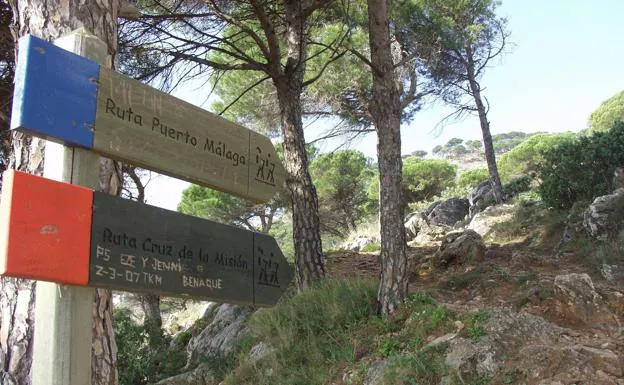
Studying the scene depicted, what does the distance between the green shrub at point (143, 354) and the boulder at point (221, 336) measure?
0.99ft

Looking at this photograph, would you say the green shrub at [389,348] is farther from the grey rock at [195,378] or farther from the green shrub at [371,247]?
the green shrub at [371,247]

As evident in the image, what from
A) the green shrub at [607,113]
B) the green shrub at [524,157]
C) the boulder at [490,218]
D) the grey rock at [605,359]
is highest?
the green shrub at [607,113]

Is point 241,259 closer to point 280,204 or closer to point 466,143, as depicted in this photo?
point 280,204

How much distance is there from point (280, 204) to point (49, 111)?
17133 mm

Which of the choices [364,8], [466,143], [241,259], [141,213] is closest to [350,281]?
[241,259]

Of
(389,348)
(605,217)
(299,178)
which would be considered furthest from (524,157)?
(389,348)

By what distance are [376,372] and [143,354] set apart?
4.98 meters

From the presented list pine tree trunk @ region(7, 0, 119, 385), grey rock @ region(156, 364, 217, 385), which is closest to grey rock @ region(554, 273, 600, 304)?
grey rock @ region(156, 364, 217, 385)

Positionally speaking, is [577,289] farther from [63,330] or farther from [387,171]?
[63,330]

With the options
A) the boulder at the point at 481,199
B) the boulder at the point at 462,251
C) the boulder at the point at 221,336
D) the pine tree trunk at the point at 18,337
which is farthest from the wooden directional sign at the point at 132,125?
the boulder at the point at 481,199

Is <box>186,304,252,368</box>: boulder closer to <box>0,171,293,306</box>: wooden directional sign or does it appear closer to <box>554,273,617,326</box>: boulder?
<box>554,273,617,326</box>: boulder

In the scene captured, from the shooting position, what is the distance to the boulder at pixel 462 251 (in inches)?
325

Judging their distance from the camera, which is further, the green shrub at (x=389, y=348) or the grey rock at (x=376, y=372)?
the green shrub at (x=389, y=348)

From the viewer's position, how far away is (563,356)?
427cm
